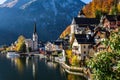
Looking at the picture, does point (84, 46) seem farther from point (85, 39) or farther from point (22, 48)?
point (22, 48)

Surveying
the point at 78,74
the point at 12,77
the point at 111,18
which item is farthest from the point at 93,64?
the point at 111,18

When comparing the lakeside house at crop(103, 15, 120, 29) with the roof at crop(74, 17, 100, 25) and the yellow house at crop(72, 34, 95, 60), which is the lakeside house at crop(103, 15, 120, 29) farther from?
the roof at crop(74, 17, 100, 25)

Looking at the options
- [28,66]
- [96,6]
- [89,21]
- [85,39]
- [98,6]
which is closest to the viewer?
[85,39]

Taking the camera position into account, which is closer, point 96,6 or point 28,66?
point 28,66

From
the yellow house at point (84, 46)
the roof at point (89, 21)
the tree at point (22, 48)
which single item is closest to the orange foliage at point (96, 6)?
the roof at point (89, 21)

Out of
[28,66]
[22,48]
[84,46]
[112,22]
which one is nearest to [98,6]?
[22,48]

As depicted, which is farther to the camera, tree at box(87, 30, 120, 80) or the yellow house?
the yellow house

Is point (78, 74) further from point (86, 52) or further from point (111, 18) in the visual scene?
point (111, 18)

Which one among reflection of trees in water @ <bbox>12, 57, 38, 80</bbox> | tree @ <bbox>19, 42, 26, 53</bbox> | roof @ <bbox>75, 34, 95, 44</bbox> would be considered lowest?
reflection of trees in water @ <bbox>12, 57, 38, 80</bbox>

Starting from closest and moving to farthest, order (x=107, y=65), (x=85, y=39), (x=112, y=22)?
(x=107, y=65), (x=85, y=39), (x=112, y=22)

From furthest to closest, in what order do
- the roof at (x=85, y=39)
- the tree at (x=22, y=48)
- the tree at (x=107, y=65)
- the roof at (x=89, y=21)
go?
the tree at (x=22, y=48) < the roof at (x=89, y=21) < the roof at (x=85, y=39) < the tree at (x=107, y=65)

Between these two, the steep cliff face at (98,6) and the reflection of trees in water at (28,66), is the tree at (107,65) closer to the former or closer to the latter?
the reflection of trees in water at (28,66)

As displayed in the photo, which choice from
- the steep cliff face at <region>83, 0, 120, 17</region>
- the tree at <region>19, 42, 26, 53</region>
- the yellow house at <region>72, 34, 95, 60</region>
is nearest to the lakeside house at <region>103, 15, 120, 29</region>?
the yellow house at <region>72, 34, 95, 60</region>

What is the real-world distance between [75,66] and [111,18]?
27.8 meters
